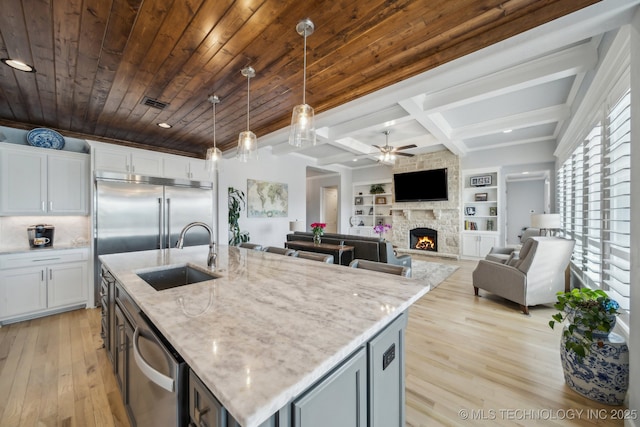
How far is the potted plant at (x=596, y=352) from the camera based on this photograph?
5.39 ft

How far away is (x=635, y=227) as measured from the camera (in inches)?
55.6

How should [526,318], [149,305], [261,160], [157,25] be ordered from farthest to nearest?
[261,160]
[526,318]
[157,25]
[149,305]

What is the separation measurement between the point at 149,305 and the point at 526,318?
150 inches

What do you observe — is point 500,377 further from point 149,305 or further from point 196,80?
point 196,80

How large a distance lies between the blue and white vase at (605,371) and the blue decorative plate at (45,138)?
19.8ft

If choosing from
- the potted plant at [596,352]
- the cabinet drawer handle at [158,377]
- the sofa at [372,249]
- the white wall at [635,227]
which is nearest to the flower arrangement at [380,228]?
A: the sofa at [372,249]

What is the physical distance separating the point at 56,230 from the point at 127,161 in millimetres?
1348

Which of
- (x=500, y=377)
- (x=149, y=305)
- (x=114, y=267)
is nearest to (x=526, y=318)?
(x=500, y=377)

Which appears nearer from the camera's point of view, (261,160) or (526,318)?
(526,318)

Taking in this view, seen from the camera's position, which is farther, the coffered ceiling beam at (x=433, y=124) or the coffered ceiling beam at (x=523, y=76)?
the coffered ceiling beam at (x=433, y=124)

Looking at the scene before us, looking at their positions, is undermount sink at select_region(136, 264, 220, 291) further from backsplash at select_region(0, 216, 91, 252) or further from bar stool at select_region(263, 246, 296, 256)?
backsplash at select_region(0, 216, 91, 252)

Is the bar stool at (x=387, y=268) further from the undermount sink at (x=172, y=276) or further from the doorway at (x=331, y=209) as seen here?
the doorway at (x=331, y=209)

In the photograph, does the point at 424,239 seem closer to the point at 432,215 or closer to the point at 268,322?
the point at 432,215

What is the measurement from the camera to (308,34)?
5.82ft
